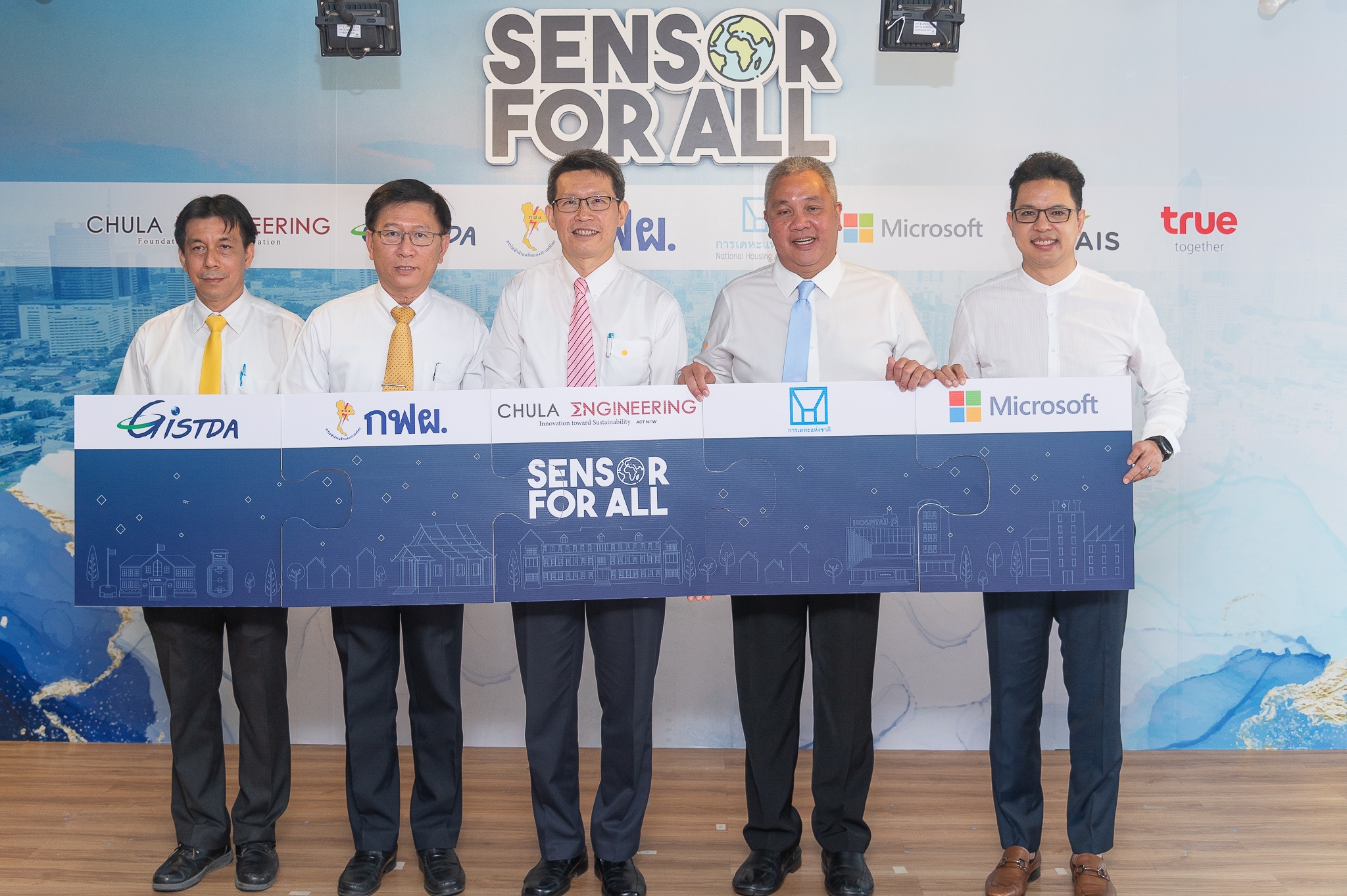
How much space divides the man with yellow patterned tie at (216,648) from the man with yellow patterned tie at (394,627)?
22 centimetres

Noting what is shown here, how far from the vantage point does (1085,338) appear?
8.21 feet

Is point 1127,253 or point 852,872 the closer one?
point 852,872

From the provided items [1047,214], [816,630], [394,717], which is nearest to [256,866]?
[394,717]

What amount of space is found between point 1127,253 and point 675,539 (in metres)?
2.42

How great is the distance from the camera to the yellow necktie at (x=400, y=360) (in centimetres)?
247

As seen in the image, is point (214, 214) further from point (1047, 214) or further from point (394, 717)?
point (1047, 214)

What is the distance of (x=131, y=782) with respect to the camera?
3316 mm

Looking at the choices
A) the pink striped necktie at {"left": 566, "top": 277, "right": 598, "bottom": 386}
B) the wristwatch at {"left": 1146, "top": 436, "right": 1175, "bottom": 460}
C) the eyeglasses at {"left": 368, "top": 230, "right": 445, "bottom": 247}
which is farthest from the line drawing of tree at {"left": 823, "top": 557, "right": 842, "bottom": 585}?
the eyeglasses at {"left": 368, "top": 230, "right": 445, "bottom": 247}

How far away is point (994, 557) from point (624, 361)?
1.04m

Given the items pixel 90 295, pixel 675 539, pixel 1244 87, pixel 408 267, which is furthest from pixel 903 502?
pixel 90 295

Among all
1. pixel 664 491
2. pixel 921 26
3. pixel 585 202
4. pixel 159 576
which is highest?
pixel 921 26

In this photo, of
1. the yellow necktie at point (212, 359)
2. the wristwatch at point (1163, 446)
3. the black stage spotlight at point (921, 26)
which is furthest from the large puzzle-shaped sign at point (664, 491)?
the black stage spotlight at point (921, 26)

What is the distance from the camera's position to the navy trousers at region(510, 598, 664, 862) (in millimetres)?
2414

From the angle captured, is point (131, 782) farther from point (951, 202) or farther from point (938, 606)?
point (951, 202)
